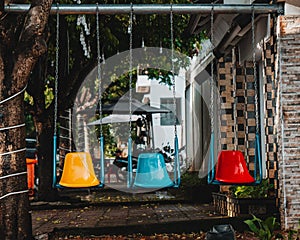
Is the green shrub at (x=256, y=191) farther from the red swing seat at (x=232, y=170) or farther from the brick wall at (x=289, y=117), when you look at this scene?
the red swing seat at (x=232, y=170)

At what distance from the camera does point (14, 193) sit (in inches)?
213

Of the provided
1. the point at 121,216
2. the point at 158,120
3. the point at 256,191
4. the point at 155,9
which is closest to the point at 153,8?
the point at 155,9

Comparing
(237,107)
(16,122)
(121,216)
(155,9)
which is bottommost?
(121,216)

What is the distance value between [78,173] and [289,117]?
2.49m

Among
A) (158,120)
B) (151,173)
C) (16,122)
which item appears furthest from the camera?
(158,120)

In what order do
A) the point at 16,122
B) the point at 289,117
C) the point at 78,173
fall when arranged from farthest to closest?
the point at 289,117, the point at 78,173, the point at 16,122

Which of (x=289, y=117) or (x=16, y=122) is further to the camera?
(x=289, y=117)

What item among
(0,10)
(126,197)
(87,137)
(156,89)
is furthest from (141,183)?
(156,89)

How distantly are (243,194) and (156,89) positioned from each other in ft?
45.3

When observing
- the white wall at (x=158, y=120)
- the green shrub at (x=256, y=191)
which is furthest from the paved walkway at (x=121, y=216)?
the white wall at (x=158, y=120)

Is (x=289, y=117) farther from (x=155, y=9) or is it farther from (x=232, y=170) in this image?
(x=155, y=9)

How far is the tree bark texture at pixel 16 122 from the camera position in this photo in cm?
538

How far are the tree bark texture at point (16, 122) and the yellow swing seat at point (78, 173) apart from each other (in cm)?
44

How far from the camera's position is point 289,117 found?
613cm
